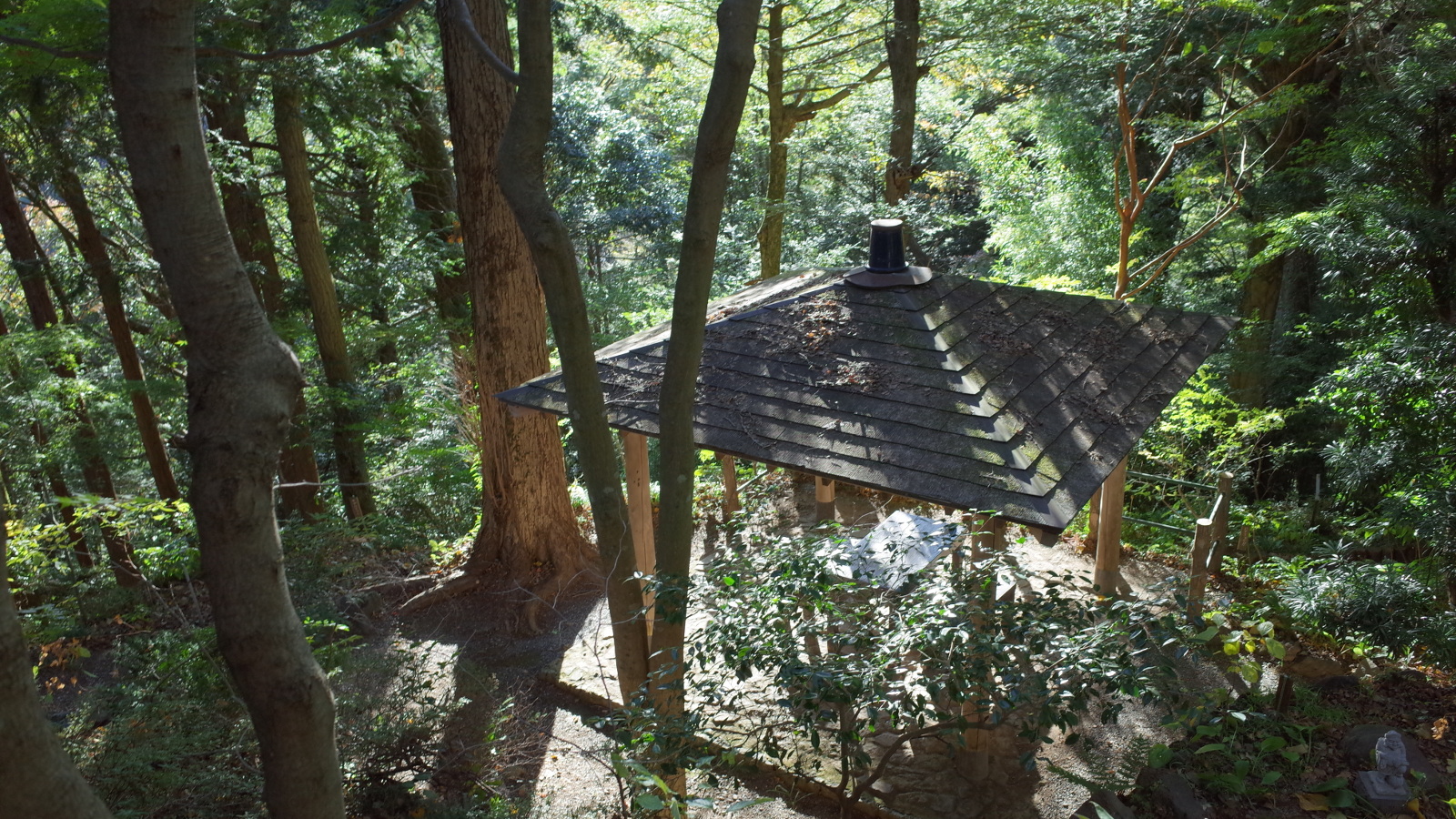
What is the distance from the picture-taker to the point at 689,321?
12.4 feet

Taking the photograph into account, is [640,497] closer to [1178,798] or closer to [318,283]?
[1178,798]

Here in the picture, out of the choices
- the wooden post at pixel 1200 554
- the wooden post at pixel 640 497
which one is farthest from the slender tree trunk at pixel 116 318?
the wooden post at pixel 1200 554

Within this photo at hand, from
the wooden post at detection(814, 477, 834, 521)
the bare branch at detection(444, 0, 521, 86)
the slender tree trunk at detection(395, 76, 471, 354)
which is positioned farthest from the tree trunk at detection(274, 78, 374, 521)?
the bare branch at detection(444, 0, 521, 86)

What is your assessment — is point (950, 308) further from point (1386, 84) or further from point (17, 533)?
point (17, 533)

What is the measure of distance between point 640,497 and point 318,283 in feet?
22.4

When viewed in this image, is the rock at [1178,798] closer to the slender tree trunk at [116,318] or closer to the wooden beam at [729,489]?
the wooden beam at [729,489]

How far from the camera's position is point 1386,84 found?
877cm

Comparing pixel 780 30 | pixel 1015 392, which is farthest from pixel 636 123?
pixel 1015 392

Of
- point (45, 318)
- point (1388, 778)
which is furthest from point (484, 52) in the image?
point (45, 318)

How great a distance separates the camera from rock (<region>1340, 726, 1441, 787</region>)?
4.49 meters

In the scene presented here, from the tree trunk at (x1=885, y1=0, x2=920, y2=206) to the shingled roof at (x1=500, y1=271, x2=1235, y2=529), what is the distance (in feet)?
18.8

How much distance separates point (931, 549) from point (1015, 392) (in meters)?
1.09

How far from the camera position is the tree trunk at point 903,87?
1155 cm

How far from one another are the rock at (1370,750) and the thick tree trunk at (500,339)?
6318mm
